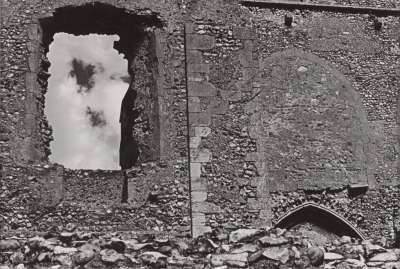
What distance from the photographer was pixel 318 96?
17562mm

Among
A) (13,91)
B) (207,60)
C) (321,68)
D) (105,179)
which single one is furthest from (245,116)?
(321,68)

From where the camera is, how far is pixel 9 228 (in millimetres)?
12086

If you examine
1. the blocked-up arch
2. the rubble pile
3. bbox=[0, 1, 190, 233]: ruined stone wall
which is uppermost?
bbox=[0, 1, 190, 233]: ruined stone wall

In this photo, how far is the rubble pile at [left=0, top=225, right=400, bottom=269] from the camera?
743 centimetres

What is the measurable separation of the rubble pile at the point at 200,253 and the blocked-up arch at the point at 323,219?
27.8ft

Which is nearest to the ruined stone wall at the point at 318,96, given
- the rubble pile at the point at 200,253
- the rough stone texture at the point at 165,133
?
the rough stone texture at the point at 165,133

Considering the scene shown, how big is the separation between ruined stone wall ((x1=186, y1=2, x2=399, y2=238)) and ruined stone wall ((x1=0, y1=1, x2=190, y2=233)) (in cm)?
61

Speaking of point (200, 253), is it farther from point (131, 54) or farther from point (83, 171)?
point (131, 54)

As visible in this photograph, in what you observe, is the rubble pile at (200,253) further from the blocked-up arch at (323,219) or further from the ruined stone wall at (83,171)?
the blocked-up arch at (323,219)

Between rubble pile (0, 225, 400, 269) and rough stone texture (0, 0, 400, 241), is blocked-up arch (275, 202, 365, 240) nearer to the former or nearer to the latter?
rough stone texture (0, 0, 400, 241)

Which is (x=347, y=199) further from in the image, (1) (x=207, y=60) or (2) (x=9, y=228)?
(2) (x=9, y=228)

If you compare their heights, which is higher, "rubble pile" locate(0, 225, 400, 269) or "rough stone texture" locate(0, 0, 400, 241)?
"rough stone texture" locate(0, 0, 400, 241)

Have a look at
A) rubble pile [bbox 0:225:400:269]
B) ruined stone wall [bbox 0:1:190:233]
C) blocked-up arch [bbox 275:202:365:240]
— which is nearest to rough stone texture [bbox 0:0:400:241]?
ruined stone wall [bbox 0:1:190:233]

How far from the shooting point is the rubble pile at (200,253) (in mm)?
7430
